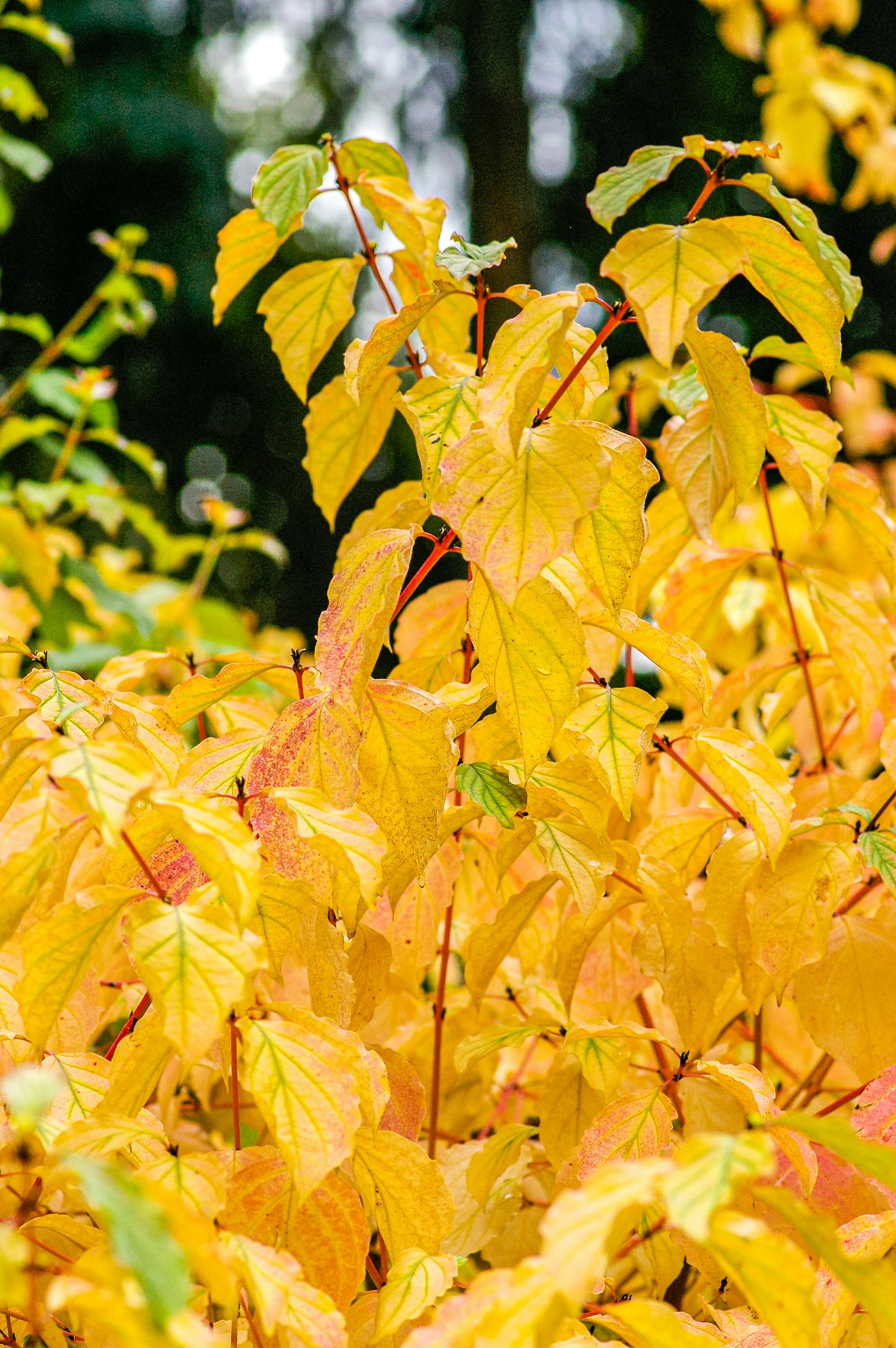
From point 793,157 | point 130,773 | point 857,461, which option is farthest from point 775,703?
point 857,461

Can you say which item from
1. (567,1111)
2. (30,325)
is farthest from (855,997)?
(30,325)

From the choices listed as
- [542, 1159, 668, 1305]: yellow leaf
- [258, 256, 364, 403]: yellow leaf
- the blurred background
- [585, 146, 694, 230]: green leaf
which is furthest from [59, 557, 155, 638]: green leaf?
the blurred background

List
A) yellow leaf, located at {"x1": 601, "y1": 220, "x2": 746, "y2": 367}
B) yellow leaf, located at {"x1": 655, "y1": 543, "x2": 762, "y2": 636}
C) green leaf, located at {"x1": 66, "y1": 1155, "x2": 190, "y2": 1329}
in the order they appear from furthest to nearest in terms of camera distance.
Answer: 1. yellow leaf, located at {"x1": 655, "y1": 543, "x2": 762, "y2": 636}
2. yellow leaf, located at {"x1": 601, "y1": 220, "x2": 746, "y2": 367}
3. green leaf, located at {"x1": 66, "y1": 1155, "x2": 190, "y2": 1329}

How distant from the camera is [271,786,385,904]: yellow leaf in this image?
574 mm

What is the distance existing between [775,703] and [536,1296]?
0.84m

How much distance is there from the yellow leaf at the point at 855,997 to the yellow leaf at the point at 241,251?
2.22 ft

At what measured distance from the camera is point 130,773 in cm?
51

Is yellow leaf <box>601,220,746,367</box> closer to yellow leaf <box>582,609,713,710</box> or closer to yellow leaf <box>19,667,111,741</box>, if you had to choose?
yellow leaf <box>582,609,713,710</box>

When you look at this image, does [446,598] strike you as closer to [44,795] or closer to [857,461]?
[44,795]

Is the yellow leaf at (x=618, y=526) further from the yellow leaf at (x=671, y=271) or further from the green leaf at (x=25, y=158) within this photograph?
the green leaf at (x=25, y=158)

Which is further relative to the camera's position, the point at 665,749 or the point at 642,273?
the point at 665,749

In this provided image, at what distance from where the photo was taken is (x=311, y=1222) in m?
0.66

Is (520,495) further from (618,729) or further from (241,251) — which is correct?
(241,251)

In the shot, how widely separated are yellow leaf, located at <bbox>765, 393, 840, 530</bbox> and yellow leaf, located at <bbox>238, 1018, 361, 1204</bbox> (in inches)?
21.1
